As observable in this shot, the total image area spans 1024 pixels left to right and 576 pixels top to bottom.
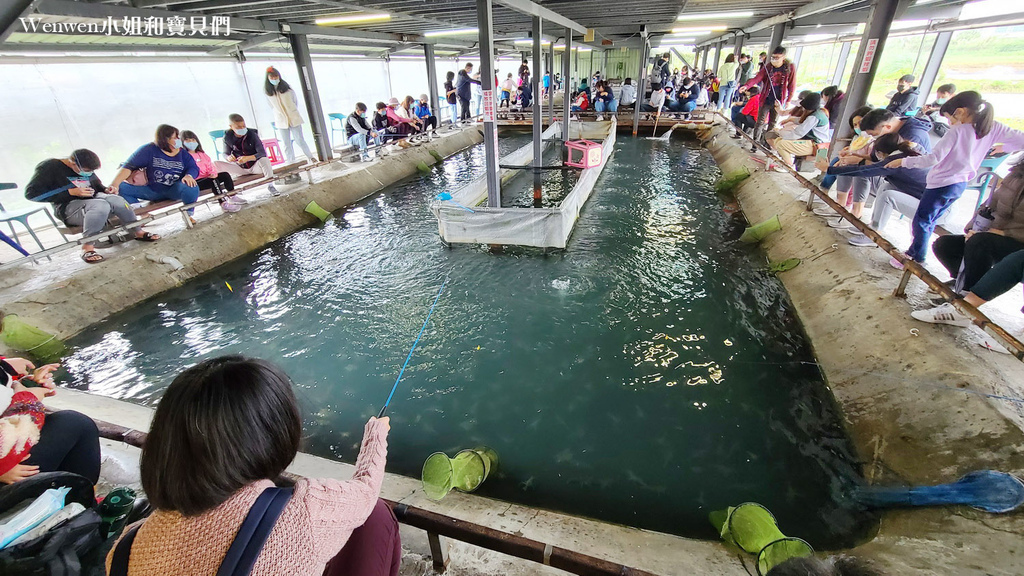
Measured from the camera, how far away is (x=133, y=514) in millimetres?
1999

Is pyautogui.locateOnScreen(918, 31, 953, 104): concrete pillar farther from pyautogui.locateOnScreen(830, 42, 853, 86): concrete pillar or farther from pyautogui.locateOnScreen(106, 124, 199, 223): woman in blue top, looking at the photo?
pyautogui.locateOnScreen(106, 124, 199, 223): woman in blue top

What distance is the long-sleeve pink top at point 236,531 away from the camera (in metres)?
1.01

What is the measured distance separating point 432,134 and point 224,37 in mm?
5870

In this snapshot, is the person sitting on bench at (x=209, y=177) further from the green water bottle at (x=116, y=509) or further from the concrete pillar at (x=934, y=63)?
the concrete pillar at (x=934, y=63)

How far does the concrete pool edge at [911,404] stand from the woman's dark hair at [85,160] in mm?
8560

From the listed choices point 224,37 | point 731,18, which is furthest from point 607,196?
point 224,37

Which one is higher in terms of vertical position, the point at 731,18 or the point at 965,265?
the point at 731,18

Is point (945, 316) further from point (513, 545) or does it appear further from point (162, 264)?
point (162, 264)

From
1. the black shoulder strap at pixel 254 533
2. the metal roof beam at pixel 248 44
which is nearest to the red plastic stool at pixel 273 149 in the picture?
the metal roof beam at pixel 248 44

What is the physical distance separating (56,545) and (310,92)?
9.73 metres

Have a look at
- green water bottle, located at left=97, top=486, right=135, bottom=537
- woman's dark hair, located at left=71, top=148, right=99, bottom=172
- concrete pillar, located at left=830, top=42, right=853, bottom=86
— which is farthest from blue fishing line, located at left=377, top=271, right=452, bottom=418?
concrete pillar, located at left=830, top=42, right=853, bottom=86

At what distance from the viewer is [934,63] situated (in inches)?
345

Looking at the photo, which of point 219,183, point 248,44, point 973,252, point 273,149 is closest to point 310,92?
point 248,44

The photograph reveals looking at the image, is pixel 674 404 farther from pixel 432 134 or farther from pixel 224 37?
pixel 432 134
